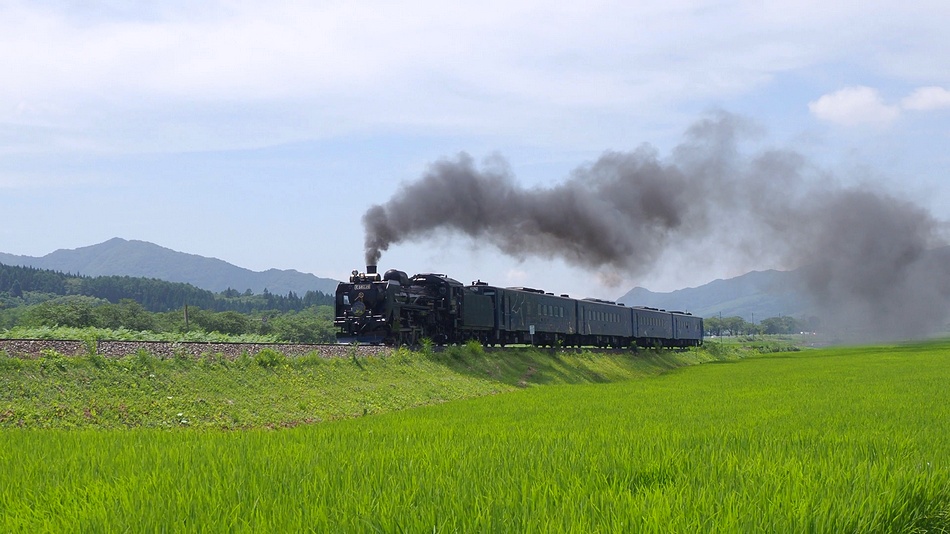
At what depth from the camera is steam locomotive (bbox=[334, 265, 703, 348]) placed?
102 feet

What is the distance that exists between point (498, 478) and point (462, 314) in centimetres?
2915

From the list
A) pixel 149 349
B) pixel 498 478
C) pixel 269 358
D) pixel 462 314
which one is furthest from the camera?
pixel 462 314

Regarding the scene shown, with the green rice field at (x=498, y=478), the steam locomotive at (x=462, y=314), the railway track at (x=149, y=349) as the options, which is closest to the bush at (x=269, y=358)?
the railway track at (x=149, y=349)

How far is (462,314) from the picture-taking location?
117 ft

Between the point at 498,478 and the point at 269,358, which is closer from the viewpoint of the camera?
the point at 498,478

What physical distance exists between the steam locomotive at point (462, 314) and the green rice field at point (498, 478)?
56.1 feet

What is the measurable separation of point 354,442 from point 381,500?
4.97 meters

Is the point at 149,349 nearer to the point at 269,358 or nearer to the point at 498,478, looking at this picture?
the point at 269,358

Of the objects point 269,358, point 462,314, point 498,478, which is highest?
point 462,314

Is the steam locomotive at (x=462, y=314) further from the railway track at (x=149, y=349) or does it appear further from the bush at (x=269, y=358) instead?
the bush at (x=269, y=358)

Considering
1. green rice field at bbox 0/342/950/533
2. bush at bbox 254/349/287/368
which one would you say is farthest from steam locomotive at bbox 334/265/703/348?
green rice field at bbox 0/342/950/533

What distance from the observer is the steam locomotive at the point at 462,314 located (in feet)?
102

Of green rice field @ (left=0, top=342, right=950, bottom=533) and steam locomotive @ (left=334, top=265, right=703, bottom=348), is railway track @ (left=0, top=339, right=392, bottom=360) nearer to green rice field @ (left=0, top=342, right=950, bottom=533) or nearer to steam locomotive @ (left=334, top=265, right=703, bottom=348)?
steam locomotive @ (left=334, top=265, right=703, bottom=348)

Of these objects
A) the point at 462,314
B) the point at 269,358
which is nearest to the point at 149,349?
the point at 269,358
